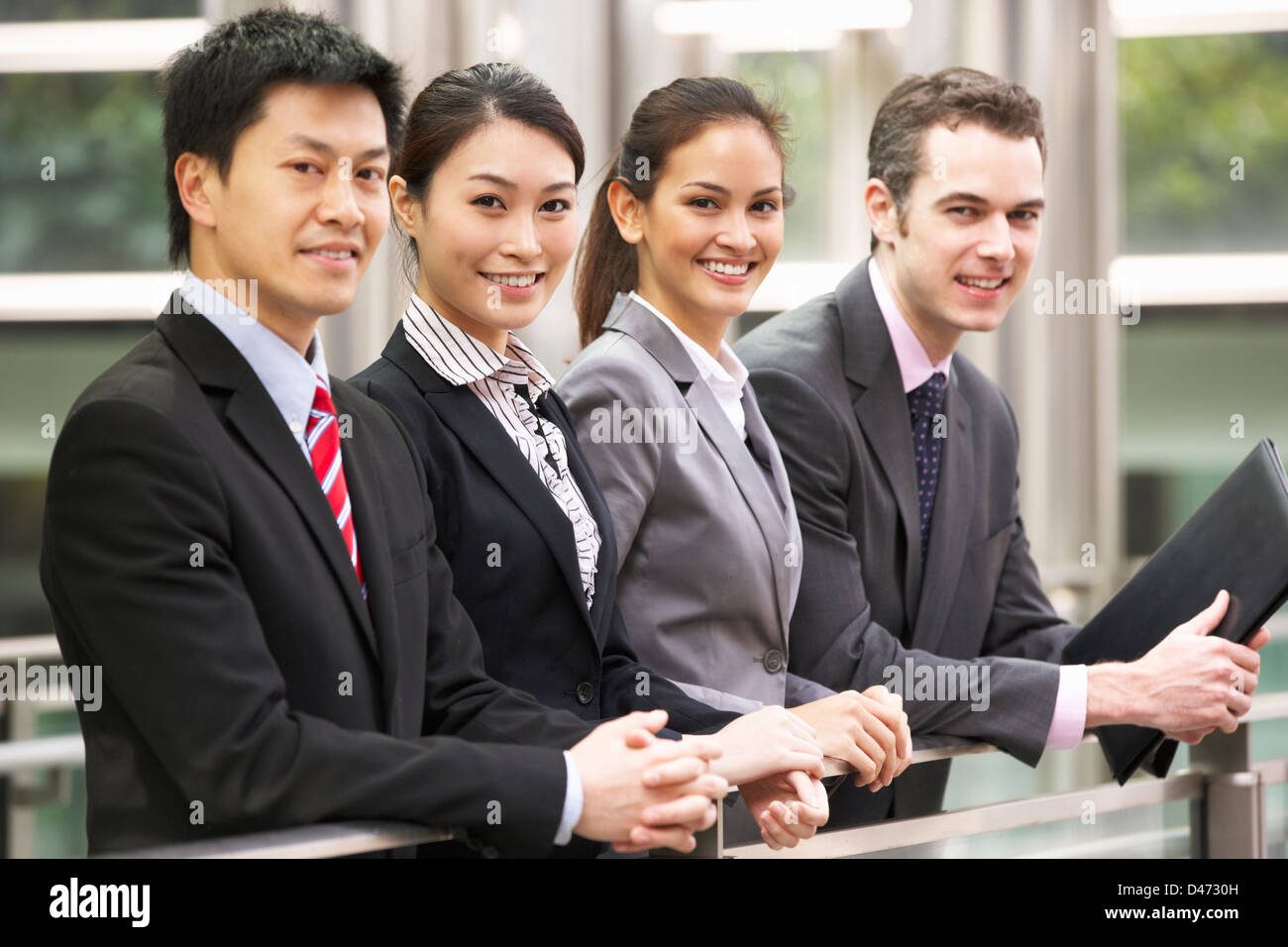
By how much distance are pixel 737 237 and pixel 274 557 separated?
0.95 metres

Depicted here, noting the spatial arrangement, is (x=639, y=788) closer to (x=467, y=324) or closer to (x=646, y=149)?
(x=467, y=324)

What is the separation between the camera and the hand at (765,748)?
1718mm

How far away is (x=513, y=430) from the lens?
1856 mm

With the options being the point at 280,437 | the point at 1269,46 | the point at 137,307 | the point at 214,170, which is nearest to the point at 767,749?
the point at 280,437

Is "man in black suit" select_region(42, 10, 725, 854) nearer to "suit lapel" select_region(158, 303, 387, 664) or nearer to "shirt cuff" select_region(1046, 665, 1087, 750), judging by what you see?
"suit lapel" select_region(158, 303, 387, 664)

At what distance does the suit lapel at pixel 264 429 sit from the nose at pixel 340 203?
6.6 inches

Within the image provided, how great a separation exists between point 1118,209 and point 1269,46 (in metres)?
0.91

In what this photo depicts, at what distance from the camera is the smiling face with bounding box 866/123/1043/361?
8.02 feet

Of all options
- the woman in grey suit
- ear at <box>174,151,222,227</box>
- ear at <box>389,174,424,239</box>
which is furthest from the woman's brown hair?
ear at <box>174,151,222,227</box>

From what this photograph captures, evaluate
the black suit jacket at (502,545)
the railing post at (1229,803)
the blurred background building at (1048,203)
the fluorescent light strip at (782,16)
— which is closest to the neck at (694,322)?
the black suit jacket at (502,545)

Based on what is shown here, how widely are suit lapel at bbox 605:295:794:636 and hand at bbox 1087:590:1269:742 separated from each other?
1.73 ft

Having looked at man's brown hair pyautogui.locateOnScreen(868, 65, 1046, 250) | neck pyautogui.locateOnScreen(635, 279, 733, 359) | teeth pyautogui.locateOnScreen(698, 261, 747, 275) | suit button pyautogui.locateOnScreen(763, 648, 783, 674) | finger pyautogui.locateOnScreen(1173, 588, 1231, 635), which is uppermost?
man's brown hair pyautogui.locateOnScreen(868, 65, 1046, 250)

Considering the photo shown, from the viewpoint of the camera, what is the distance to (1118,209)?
228 inches
